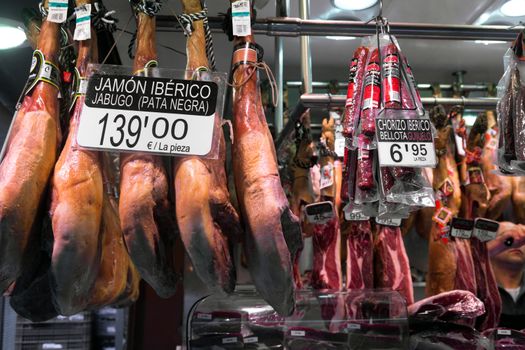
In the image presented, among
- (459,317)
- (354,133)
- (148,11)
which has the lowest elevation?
(459,317)

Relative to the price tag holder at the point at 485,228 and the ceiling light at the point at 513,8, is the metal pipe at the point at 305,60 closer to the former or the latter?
the price tag holder at the point at 485,228

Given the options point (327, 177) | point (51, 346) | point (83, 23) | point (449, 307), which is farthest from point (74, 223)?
point (51, 346)

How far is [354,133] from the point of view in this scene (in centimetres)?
163

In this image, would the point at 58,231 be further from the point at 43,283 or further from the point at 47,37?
the point at 47,37

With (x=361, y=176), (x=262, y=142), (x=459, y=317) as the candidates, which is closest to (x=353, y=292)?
(x=459, y=317)

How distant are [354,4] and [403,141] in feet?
6.33

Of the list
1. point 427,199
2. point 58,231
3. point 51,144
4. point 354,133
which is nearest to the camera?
point 58,231

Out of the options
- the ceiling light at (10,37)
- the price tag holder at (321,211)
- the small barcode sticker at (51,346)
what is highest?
the ceiling light at (10,37)

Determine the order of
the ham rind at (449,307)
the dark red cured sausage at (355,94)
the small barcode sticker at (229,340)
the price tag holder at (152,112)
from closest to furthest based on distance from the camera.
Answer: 1. the price tag holder at (152,112)
2. the dark red cured sausage at (355,94)
3. the small barcode sticker at (229,340)
4. the ham rind at (449,307)

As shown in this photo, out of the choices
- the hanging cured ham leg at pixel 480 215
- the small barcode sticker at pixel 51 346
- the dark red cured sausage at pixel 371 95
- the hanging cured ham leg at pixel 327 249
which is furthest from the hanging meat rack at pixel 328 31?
the small barcode sticker at pixel 51 346

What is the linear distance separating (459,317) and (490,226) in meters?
0.75

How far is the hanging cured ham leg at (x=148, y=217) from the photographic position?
3.50 feet

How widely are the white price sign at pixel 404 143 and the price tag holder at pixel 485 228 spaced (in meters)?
1.57

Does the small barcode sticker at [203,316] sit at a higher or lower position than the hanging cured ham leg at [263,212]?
lower
